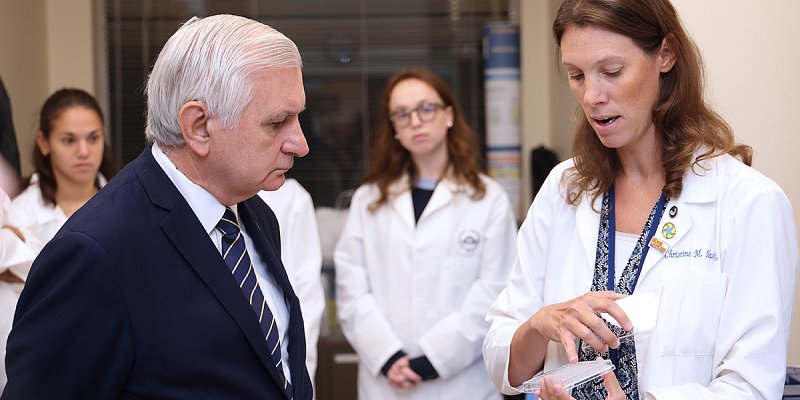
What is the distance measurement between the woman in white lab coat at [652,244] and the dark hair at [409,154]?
4.58 ft

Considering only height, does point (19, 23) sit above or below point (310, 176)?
above

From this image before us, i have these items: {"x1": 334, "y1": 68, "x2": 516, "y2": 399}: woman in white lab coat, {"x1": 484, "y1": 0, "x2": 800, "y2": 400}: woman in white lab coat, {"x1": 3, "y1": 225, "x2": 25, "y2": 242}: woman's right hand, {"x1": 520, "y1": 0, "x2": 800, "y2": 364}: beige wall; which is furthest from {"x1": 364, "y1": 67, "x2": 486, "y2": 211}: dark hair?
{"x1": 484, "y1": 0, "x2": 800, "y2": 400}: woman in white lab coat

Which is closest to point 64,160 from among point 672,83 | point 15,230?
point 15,230

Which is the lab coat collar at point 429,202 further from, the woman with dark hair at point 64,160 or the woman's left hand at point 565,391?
the woman's left hand at point 565,391

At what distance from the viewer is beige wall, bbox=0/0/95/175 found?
12.9 ft

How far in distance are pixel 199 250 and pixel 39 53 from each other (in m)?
3.37

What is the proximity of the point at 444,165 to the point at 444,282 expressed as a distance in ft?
1.48

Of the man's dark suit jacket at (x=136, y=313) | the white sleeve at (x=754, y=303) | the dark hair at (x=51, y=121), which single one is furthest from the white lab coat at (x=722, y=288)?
the dark hair at (x=51, y=121)

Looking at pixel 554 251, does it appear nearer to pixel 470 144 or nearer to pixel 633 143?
pixel 633 143

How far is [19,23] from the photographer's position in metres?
4.05

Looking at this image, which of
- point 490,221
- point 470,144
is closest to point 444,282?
point 490,221

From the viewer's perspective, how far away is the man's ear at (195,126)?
56.5 inches

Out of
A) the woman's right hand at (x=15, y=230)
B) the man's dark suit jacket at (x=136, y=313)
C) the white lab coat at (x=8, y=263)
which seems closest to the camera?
the man's dark suit jacket at (x=136, y=313)

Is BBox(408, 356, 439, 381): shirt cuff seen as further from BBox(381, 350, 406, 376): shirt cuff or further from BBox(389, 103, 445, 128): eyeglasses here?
BBox(389, 103, 445, 128): eyeglasses
